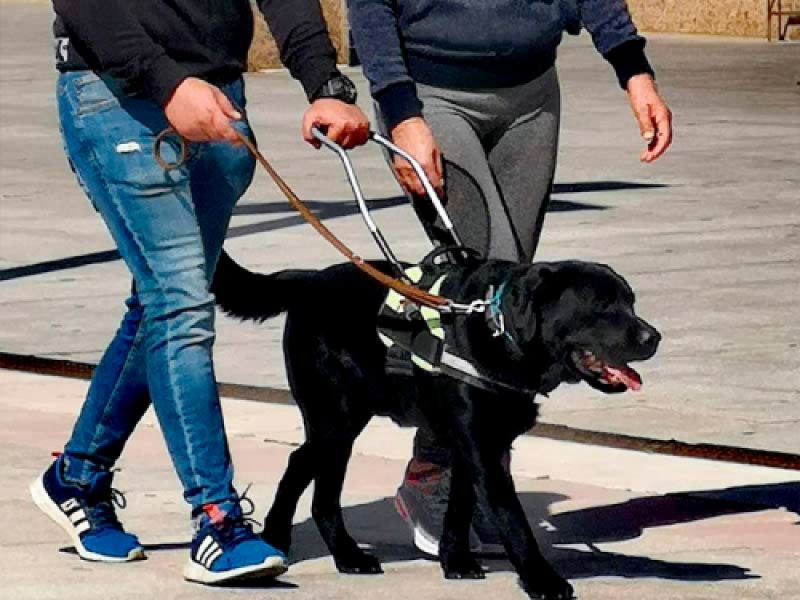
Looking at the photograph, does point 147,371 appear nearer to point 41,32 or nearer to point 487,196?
point 487,196

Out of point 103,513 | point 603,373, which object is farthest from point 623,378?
point 103,513

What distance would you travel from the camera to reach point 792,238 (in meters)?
11.5

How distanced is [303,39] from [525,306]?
2.81 feet

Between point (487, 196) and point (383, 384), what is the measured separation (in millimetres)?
557

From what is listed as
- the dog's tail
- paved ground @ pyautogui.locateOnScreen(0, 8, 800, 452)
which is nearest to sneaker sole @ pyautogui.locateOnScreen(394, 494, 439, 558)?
the dog's tail

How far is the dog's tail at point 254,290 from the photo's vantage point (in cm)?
565

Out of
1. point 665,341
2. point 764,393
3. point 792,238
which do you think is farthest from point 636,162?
point 764,393

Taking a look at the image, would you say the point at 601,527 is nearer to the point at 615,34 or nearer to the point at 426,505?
the point at 426,505

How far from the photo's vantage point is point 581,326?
513 cm

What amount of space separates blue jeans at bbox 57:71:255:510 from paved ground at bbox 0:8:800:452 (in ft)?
7.57

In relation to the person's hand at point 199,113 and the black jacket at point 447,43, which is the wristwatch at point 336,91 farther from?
the person's hand at point 199,113

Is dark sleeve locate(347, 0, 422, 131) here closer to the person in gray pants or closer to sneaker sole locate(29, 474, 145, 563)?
the person in gray pants

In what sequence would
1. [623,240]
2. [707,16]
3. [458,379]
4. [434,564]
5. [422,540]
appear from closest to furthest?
1. [458,379]
2. [434,564]
3. [422,540]
4. [623,240]
5. [707,16]

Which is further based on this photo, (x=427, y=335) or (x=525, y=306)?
(x=427, y=335)
